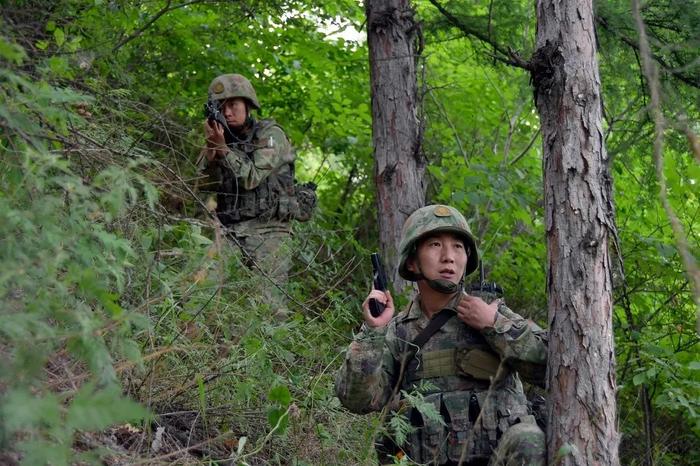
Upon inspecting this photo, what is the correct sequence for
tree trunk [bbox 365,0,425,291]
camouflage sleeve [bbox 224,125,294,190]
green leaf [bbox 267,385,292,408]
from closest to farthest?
green leaf [bbox 267,385,292,408], tree trunk [bbox 365,0,425,291], camouflage sleeve [bbox 224,125,294,190]

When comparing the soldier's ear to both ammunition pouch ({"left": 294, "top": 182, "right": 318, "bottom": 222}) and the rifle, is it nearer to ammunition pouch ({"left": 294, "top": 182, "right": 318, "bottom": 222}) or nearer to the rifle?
the rifle

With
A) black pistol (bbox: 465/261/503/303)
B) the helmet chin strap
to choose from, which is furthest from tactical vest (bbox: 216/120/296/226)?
black pistol (bbox: 465/261/503/303)

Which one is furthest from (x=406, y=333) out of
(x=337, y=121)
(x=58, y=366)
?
(x=337, y=121)

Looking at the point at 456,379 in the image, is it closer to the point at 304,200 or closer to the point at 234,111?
the point at 304,200

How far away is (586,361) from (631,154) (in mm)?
4085

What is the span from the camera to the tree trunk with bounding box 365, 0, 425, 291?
24.0 ft

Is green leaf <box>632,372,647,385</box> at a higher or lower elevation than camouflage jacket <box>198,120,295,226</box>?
lower

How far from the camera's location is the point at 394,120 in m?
7.41

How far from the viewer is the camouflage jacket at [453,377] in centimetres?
454

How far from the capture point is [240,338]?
518 centimetres

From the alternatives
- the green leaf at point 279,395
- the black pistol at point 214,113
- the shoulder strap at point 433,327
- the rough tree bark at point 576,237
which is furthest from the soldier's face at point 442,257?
the black pistol at point 214,113

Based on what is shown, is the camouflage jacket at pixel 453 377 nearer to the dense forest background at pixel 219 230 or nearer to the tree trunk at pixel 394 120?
the dense forest background at pixel 219 230

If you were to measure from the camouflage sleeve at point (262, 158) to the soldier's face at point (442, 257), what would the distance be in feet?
9.79

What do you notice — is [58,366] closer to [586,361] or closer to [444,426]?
[444,426]
